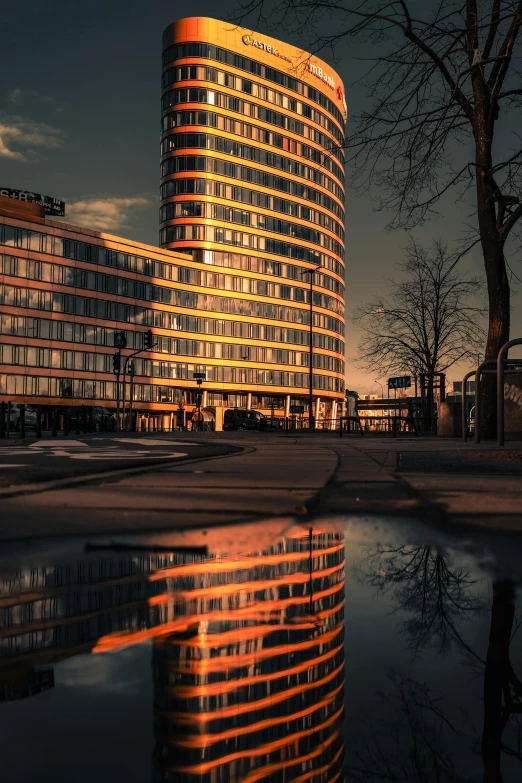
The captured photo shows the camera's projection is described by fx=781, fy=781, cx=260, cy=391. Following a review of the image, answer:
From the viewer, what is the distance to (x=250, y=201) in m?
96.2

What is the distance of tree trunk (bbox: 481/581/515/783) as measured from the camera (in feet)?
4.43

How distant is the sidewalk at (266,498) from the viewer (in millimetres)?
4672

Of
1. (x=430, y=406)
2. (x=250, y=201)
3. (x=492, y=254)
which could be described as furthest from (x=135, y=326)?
(x=492, y=254)

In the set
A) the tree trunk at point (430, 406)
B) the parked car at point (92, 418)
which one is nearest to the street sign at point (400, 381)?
the tree trunk at point (430, 406)

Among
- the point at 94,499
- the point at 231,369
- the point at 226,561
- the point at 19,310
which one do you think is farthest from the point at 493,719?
the point at 231,369

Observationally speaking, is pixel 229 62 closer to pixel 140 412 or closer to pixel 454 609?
pixel 140 412

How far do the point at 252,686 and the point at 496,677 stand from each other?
561mm

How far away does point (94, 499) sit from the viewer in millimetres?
5984

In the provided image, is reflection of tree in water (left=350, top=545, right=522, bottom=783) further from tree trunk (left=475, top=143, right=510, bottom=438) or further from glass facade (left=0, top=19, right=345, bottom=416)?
glass facade (left=0, top=19, right=345, bottom=416)

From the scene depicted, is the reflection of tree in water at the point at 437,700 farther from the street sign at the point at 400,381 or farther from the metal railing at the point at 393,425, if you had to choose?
the street sign at the point at 400,381

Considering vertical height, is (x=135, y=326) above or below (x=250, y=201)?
below

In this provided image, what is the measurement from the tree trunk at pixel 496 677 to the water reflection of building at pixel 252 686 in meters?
0.26

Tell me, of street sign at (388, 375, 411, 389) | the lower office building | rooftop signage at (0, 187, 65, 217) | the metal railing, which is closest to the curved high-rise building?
the lower office building

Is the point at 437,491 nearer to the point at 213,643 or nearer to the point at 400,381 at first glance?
the point at 213,643
